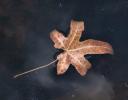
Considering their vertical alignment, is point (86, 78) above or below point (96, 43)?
below

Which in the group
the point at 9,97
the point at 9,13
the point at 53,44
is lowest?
the point at 9,97

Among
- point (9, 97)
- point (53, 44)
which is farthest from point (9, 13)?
point (9, 97)

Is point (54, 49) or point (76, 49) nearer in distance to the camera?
point (76, 49)

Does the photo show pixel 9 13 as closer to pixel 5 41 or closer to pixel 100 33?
pixel 5 41
